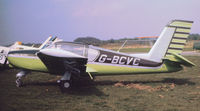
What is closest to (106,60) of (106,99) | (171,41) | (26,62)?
(106,99)

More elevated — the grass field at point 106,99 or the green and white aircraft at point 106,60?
the green and white aircraft at point 106,60

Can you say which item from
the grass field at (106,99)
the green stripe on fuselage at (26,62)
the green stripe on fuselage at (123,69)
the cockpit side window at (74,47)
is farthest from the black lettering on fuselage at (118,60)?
→ the green stripe on fuselage at (26,62)

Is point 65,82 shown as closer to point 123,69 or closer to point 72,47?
point 72,47

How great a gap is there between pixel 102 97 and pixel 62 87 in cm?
189

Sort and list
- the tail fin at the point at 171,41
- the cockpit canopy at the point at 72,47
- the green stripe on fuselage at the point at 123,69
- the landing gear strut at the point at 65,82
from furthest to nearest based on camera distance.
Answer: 1. the tail fin at the point at 171,41
2. the green stripe on fuselage at the point at 123,69
3. the cockpit canopy at the point at 72,47
4. the landing gear strut at the point at 65,82

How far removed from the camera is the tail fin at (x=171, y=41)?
8.56 metres

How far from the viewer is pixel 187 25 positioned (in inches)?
336

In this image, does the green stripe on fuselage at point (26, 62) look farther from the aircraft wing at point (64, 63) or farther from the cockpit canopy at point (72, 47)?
the cockpit canopy at point (72, 47)

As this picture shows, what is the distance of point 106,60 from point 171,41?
130 inches

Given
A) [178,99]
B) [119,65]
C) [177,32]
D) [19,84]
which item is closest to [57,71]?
[19,84]

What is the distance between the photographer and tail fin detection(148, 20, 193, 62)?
8562 mm

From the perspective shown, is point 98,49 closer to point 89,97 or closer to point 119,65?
point 119,65

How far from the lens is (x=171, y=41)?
863 cm

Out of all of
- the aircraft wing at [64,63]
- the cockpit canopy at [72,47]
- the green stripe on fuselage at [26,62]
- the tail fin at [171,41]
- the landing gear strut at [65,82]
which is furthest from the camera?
the tail fin at [171,41]
